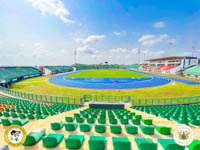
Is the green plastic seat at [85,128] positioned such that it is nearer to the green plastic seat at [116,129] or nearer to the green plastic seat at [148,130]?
the green plastic seat at [116,129]

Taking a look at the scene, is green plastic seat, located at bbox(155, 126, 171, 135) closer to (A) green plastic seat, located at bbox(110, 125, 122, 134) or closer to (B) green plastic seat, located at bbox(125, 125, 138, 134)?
(B) green plastic seat, located at bbox(125, 125, 138, 134)

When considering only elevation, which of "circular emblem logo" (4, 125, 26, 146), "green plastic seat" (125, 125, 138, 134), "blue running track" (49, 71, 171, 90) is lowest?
"blue running track" (49, 71, 171, 90)

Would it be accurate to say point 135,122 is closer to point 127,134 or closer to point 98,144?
point 127,134

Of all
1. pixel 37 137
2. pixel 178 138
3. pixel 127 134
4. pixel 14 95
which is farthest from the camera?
pixel 14 95

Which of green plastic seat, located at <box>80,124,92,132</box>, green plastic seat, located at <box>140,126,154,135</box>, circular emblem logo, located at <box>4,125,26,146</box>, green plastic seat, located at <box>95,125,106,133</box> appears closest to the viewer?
circular emblem logo, located at <box>4,125,26,146</box>

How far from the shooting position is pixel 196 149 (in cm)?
334

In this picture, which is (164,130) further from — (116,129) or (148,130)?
(116,129)

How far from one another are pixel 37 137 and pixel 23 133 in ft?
5.72

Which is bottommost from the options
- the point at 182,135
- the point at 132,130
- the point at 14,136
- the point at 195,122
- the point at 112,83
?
the point at 112,83

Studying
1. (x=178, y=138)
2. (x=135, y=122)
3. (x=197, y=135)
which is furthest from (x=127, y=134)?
(x=197, y=135)

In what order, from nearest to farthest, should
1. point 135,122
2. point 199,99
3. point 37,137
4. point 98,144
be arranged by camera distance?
point 98,144 < point 37,137 < point 135,122 < point 199,99

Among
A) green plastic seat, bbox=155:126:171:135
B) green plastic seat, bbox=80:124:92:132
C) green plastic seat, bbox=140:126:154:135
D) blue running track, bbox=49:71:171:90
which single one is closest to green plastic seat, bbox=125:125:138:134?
green plastic seat, bbox=140:126:154:135

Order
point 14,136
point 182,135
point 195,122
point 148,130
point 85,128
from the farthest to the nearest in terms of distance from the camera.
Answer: point 195,122 < point 85,128 < point 148,130 < point 14,136 < point 182,135

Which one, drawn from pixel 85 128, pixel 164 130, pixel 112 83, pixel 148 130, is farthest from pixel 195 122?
pixel 112 83
